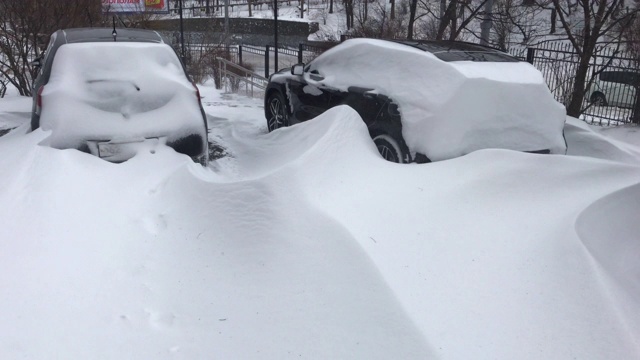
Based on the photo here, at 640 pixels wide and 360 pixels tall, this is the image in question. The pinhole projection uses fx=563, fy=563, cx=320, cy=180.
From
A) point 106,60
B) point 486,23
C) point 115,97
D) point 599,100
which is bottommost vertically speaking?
point 599,100

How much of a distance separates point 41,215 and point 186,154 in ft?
6.46

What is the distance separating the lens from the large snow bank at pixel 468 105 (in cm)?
505

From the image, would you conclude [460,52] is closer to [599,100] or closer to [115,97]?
[115,97]

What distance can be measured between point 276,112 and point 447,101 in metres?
3.47

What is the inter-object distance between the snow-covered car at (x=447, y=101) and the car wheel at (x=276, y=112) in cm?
149

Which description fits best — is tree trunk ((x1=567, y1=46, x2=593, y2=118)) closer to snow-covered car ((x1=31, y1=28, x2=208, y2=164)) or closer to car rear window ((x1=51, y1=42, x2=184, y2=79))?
snow-covered car ((x1=31, y1=28, x2=208, y2=164))

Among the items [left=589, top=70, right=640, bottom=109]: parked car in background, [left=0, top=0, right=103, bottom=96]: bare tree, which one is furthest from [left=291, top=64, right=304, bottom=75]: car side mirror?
[left=0, top=0, right=103, bottom=96]: bare tree

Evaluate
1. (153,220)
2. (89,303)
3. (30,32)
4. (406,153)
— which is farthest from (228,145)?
(30,32)

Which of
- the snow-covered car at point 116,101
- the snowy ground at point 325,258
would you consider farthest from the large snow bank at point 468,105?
A: the snow-covered car at point 116,101

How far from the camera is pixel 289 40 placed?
42656mm

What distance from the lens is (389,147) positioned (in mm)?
5551

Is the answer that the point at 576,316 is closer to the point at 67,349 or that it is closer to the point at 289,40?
the point at 67,349

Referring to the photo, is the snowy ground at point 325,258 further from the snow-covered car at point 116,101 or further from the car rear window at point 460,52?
the car rear window at point 460,52

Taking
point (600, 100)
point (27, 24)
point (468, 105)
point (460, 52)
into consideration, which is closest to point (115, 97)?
point (468, 105)
